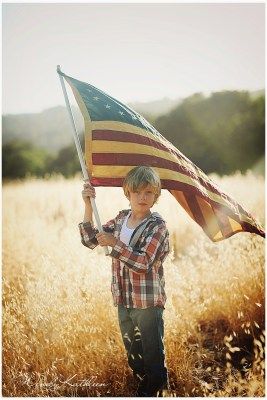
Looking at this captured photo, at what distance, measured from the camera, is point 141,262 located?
249 cm

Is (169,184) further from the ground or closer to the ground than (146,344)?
further from the ground

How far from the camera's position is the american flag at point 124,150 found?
8.73 feet

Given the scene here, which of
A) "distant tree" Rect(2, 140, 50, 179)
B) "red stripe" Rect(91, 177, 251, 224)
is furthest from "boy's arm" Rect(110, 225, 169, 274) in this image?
"distant tree" Rect(2, 140, 50, 179)

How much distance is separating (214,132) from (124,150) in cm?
177

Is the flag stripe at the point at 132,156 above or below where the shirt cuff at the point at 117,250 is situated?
above

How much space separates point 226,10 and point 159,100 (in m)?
0.88

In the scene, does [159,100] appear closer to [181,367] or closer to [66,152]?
[66,152]

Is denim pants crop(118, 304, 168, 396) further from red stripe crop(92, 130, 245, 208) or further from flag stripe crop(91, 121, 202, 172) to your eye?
flag stripe crop(91, 121, 202, 172)

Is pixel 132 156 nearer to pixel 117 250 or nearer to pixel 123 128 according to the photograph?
pixel 123 128

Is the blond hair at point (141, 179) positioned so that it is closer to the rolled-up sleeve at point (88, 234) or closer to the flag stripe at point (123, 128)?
the flag stripe at point (123, 128)

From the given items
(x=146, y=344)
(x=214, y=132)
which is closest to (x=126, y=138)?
(x=146, y=344)

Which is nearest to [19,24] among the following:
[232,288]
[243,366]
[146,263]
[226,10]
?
[226,10]

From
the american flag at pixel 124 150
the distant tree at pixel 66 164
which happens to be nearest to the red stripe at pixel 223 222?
the american flag at pixel 124 150

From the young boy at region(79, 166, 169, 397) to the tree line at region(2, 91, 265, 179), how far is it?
1.58 m
